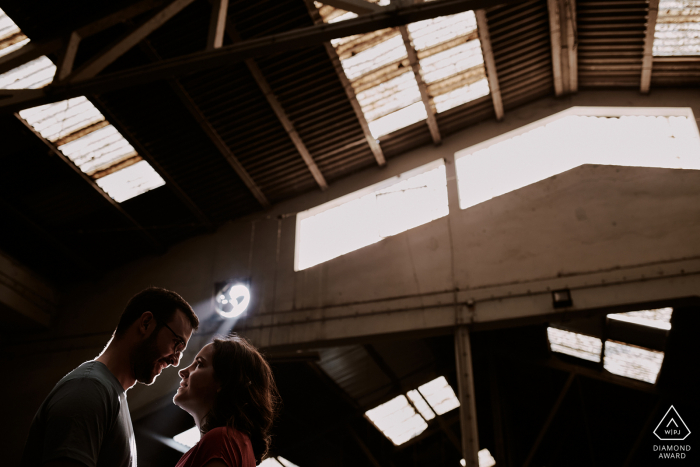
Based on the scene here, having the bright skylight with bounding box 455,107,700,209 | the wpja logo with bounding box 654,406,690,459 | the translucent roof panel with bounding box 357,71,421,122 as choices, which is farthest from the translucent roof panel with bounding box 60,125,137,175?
the wpja logo with bounding box 654,406,690,459

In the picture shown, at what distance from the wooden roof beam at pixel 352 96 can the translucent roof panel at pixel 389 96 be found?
14 centimetres

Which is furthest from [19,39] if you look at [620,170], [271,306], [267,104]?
[620,170]

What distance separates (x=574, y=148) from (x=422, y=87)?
3103 mm

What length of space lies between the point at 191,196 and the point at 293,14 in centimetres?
435

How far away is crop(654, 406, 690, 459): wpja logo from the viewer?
12.8 m

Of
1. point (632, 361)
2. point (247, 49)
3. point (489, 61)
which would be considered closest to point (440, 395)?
point (632, 361)

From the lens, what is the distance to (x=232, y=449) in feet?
7.36

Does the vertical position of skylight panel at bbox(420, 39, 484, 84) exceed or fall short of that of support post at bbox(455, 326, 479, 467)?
it exceeds it

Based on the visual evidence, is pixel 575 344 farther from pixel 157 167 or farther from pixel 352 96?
pixel 157 167

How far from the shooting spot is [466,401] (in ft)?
26.8

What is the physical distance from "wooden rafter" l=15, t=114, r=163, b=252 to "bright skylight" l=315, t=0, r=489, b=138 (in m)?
5.20

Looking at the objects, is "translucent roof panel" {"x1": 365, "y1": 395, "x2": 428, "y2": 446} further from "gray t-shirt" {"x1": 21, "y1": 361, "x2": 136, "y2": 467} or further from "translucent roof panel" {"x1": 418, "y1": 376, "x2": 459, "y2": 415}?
"gray t-shirt" {"x1": 21, "y1": 361, "x2": 136, "y2": 467}

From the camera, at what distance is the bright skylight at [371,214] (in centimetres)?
1042

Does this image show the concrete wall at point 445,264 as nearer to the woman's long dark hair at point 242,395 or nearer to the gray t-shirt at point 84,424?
the woman's long dark hair at point 242,395
